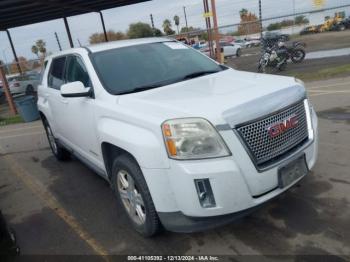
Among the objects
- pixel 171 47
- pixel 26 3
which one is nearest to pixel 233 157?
pixel 171 47

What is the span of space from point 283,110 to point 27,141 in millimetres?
7694

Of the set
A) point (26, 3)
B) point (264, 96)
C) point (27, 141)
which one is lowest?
point (27, 141)

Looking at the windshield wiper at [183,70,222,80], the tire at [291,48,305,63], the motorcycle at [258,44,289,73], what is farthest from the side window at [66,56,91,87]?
the tire at [291,48,305,63]

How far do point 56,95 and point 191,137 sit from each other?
10.7 ft

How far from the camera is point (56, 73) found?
5.77 metres

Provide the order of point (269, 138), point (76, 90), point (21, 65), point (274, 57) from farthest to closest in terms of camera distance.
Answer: point (21, 65) → point (274, 57) → point (76, 90) → point (269, 138)

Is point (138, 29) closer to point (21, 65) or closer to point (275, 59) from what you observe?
point (21, 65)

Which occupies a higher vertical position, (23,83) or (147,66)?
(147,66)

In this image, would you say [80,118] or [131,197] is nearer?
[131,197]

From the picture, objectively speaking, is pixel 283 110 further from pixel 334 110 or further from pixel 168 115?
pixel 334 110

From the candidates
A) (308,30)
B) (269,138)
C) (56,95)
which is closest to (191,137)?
(269,138)

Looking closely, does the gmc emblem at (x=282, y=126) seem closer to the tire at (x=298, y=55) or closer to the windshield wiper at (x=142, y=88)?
the windshield wiper at (x=142, y=88)

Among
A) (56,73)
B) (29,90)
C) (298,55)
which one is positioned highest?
(56,73)

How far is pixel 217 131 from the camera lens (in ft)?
9.45
